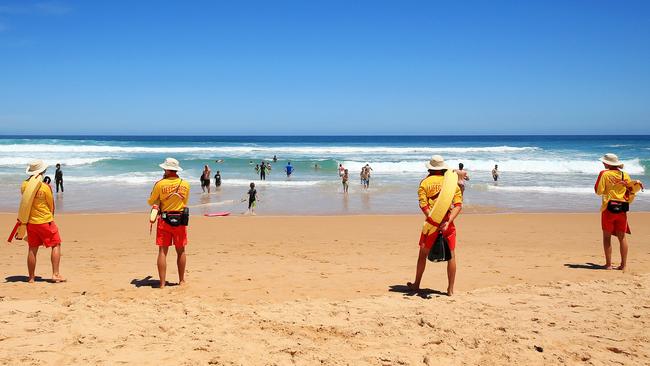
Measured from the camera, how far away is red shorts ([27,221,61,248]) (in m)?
6.70

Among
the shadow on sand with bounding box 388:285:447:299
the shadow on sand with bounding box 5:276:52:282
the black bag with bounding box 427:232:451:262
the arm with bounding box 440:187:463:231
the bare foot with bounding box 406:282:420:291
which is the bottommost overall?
the shadow on sand with bounding box 5:276:52:282

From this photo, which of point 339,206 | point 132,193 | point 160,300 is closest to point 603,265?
point 160,300

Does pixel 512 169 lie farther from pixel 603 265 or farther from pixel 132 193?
pixel 603 265

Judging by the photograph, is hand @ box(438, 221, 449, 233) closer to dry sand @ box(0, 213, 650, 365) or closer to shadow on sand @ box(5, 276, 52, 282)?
dry sand @ box(0, 213, 650, 365)

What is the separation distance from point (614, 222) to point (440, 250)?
3.41 m

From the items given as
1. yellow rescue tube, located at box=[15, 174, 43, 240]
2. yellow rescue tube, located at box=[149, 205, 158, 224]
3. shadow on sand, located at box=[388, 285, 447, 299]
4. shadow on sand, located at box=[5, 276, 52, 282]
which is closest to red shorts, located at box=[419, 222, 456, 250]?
shadow on sand, located at box=[388, 285, 447, 299]

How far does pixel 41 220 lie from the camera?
22.0ft

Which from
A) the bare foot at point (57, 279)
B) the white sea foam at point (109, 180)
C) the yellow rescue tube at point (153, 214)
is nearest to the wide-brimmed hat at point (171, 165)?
the yellow rescue tube at point (153, 214)

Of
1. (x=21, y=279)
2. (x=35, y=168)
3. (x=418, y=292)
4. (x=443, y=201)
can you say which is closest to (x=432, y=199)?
(x=443, y=201)

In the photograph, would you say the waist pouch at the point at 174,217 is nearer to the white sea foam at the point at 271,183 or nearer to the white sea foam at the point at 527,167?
the white sea foam at the point at 271,183

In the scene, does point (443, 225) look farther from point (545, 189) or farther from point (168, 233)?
point (545, 189)

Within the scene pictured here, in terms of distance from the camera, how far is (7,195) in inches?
846

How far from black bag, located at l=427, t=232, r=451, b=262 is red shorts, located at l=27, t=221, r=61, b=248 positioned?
4.74 meters

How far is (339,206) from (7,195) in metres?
13.7
